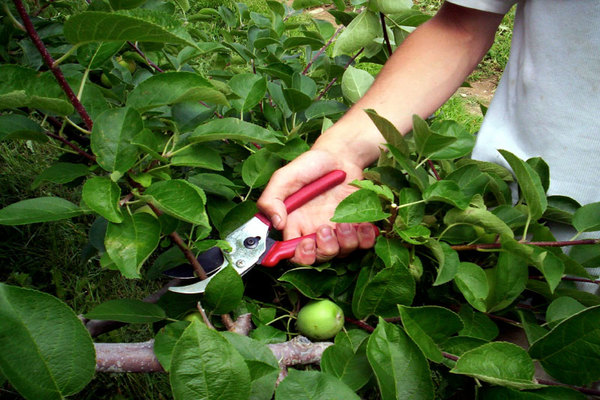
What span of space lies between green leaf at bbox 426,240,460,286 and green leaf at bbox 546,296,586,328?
17cm

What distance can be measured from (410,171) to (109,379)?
4.02 feet

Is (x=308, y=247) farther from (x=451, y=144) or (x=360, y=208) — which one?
(x=451, y=144)

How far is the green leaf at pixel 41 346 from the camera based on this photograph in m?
0.51

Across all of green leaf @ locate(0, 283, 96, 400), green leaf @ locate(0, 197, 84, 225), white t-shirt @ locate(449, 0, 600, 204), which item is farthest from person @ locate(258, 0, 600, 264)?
green leaf @ locate(0, 283, 96, 400)

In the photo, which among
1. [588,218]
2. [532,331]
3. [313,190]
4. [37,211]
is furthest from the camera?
[313,190]

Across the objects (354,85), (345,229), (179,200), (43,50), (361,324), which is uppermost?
(43,50)

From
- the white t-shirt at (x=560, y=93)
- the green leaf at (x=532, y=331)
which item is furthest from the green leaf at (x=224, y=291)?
the white t-shirt at (x=560, y=93)

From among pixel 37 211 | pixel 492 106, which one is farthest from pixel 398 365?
pixel 492 106

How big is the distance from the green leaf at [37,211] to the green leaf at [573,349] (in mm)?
716

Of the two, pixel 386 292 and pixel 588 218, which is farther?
pixel 588 218

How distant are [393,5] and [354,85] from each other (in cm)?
23

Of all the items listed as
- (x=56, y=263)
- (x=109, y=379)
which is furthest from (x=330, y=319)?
(x=56, y=263)

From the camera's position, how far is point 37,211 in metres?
0.75

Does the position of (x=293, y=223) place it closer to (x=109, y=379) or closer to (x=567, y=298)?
(x=567, y=298)
